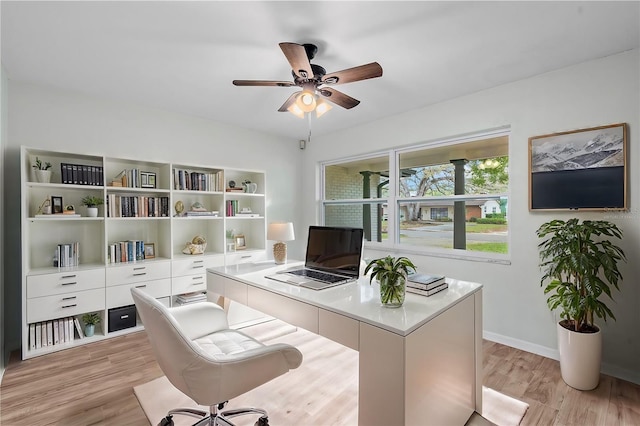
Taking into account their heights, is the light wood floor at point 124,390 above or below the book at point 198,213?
below

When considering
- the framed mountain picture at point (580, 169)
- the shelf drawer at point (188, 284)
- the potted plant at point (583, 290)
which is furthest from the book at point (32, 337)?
the framed mountain picture at point (580, 169)

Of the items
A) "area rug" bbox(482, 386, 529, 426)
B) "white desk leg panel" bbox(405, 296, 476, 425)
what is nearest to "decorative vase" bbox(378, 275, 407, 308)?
"white desk leg panel" bbox(405, 296, 476, 425)

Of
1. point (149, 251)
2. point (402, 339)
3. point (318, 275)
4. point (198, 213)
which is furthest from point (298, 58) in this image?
point (149, 251)

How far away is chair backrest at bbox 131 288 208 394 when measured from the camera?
132 centimetres

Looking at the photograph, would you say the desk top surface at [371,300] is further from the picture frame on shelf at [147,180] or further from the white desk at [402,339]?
the picture frame on shelf at [147,180]

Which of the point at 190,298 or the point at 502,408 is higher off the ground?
the point at 190,298

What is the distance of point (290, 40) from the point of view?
83.1 inches

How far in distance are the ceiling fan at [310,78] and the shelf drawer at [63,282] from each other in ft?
7.28

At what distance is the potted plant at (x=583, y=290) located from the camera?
2.11 metres

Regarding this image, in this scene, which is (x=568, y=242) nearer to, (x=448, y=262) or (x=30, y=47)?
(x=448, y=262)

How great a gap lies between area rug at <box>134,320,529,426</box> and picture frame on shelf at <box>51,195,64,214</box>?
1.79 metres

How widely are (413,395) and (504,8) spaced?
2123mm

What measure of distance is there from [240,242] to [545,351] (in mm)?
3441

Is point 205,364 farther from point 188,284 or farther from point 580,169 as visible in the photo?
point 580,169
